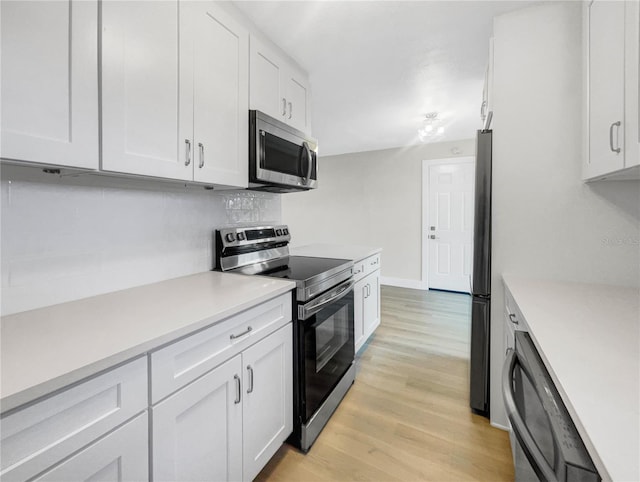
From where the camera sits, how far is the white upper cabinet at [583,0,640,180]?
1.03 m

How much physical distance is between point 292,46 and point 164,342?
6.56 ft

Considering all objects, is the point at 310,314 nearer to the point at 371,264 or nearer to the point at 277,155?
the point at 277,155

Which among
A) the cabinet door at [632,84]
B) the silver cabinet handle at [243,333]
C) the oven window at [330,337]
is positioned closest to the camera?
the cabinet door at [632,84]

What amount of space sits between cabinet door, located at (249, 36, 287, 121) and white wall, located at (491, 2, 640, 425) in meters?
1.30

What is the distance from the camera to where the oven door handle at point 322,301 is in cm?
147

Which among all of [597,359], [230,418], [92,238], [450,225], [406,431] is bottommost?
[406,431]

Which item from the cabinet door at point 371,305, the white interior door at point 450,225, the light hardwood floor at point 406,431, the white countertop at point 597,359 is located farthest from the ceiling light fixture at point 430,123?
the white countertop at point 597,359

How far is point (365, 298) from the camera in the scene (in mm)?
2582

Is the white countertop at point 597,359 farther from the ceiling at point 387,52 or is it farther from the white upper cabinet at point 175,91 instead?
the ceiling at point 387,52

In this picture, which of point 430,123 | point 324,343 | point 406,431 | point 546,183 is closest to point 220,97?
point 324,343

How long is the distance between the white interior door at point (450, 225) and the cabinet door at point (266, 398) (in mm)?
3790

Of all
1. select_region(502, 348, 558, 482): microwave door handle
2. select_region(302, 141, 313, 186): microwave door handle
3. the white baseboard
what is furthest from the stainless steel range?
the white baseboard

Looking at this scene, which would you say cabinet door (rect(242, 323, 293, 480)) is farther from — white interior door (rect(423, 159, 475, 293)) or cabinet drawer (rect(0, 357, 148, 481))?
white interior door (rect(423, 159, 475, 293))

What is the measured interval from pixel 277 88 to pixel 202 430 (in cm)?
188
